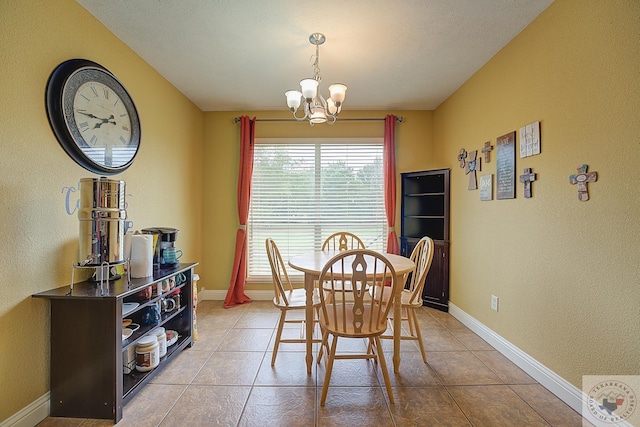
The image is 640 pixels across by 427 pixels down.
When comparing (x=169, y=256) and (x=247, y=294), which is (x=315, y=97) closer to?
(x=169, y=256)

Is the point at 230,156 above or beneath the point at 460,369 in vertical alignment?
above

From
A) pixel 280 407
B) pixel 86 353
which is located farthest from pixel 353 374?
pixel 86 353

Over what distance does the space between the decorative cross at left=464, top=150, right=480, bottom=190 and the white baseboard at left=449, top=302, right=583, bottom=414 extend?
1348 millimetres

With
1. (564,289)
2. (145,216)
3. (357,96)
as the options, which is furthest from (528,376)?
(145,216)

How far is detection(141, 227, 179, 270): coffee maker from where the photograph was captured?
90.8 inches

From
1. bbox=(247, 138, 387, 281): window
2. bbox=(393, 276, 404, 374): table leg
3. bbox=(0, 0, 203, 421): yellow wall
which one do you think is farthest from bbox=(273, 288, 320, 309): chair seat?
bbox=(247, 138, 387, 281): window

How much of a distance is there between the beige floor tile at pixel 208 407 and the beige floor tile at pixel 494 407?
1.38 m

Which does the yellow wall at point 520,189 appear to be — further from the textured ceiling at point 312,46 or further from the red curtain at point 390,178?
the red curtain at point 390,178

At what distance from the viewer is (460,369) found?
2.15 m

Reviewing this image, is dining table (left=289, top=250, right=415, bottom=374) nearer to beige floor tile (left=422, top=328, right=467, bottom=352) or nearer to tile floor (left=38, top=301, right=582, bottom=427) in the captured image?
tile floor (left=38, top=301, right=582, bottom=427)

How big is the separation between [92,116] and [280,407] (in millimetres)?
2292

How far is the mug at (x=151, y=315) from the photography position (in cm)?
207

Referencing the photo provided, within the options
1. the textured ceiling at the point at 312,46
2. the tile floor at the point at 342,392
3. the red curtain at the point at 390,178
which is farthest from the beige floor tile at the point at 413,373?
the textured ceiling at the point at 312,46

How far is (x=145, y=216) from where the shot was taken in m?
2.63
